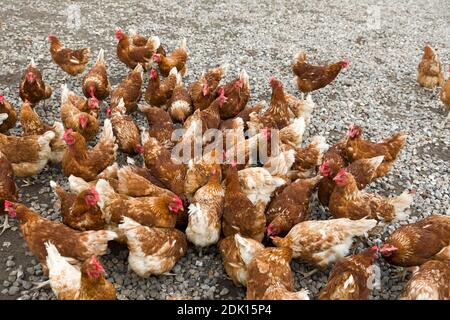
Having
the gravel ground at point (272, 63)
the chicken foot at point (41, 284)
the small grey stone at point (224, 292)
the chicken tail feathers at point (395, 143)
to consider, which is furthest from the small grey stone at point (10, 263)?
the chicken tail feathers at point (395, 143)

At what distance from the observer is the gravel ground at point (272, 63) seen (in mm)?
5332

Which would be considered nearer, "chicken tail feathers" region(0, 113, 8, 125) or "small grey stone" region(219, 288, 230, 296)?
"small grey stone" region(219, 288, 230, 296)

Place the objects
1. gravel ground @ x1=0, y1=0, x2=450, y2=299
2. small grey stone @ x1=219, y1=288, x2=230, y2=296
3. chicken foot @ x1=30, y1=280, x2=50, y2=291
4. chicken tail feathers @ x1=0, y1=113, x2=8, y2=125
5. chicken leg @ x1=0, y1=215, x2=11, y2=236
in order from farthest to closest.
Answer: chicken tail feathers @ x1=0, y1=113, x2=8, y2=125 → chicken leg @ x1=0, y1=215, x2=11, y2=236 → gravel ground @ x1=0, y1=0, x2=450, y2=299 → small grey stone @ x1=219, y1=288, x2=230, y2=296 → chicken foot @ x1=30, y1=280, x2=50, y2=291

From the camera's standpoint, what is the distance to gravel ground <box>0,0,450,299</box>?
5.33m

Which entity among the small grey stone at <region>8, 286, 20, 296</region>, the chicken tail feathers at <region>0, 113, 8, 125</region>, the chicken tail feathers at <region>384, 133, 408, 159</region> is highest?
the chicken tail feathers at <region>0, 113, 8, 125</region>

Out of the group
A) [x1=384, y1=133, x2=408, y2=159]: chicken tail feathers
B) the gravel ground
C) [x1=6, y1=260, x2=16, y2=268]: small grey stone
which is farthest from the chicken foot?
[x1=384, y1=133, x2=408, y2=159]: chicken tail feathers

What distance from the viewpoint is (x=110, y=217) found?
5336 millimetres

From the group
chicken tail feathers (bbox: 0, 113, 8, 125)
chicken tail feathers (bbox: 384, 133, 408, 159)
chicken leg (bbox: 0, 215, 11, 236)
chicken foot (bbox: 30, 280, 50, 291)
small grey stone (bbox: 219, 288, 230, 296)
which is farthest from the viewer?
chicken tail feathers (bbox: 0, 113, 8, 125)

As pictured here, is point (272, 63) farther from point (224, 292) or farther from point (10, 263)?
point (10, 263)

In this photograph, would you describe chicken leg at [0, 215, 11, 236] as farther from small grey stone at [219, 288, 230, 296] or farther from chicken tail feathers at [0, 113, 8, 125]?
small grey stone at [219, 288, 230, 296]

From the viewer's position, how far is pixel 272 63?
35.8 ft

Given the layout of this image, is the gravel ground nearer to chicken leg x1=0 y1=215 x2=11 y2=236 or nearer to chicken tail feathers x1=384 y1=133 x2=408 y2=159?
chicken leg x1=0 y1=215 x2=11 y2=236

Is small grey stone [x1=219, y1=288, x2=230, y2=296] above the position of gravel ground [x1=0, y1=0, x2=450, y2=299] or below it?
below
